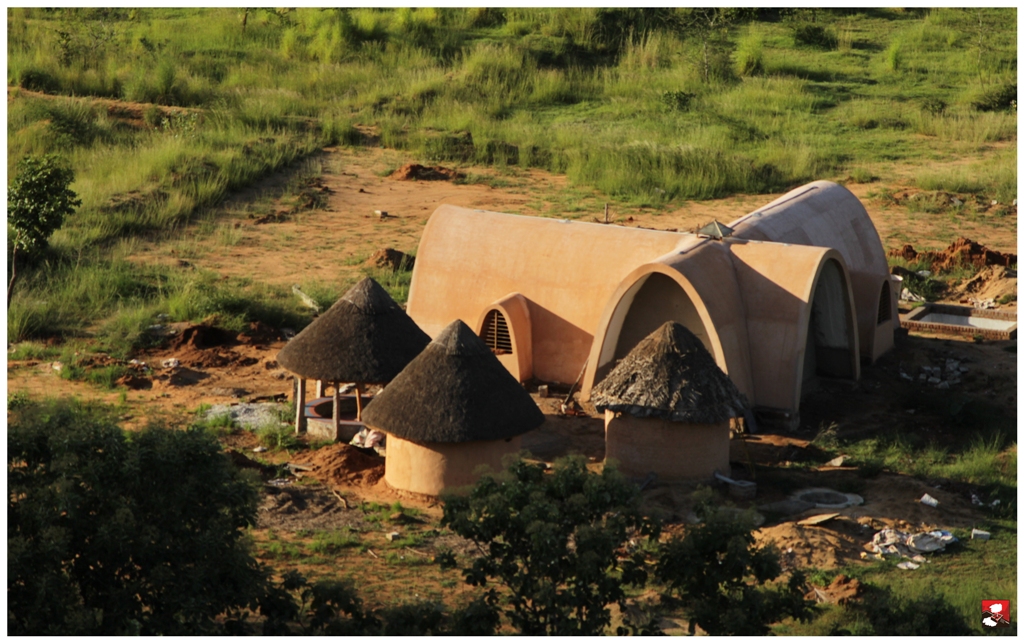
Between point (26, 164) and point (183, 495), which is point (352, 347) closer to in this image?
point (183, 495)

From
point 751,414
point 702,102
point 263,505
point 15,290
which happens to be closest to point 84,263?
point 15,290

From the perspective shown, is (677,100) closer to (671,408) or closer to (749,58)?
(749,58)

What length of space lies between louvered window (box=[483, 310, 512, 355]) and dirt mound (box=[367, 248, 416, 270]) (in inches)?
211

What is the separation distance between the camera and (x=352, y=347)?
45.2 feet

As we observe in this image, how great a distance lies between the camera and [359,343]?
1380 centimetres

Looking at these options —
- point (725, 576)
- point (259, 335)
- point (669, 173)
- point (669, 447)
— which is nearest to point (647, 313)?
point (669, 447)

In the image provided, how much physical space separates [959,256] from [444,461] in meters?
12.3

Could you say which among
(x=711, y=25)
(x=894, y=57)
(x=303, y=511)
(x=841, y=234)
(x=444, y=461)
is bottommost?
(x=303, y=511)

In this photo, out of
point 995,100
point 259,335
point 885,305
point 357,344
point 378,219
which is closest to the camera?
point 357,344

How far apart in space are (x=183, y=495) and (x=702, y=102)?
24.0 meters

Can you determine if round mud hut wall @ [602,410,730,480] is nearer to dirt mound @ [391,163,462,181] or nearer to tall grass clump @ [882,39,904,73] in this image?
dirt mound @ [391,163,462,181]

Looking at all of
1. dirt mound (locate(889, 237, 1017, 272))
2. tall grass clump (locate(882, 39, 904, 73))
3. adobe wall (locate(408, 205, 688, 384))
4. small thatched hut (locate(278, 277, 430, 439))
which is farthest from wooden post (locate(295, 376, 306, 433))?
tall grass clump (locate(882, 39, 904, 73))

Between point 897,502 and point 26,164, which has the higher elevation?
point 26,164

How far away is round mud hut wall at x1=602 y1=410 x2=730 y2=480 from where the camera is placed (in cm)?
1280
